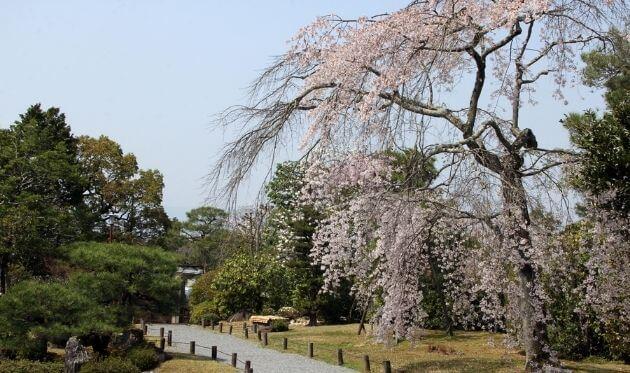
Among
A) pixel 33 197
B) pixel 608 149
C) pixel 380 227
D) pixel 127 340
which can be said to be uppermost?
pixel 33 197

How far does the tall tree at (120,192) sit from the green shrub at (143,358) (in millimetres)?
16223

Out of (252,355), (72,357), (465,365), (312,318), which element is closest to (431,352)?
(465,365)

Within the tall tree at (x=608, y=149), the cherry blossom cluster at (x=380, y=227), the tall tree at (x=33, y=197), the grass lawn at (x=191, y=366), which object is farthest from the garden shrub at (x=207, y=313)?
the tall tree at (x=608, y=149)

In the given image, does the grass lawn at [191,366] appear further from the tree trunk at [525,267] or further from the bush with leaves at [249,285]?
the bush with leaves at [249,285]

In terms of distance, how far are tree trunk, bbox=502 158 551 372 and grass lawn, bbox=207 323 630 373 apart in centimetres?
162

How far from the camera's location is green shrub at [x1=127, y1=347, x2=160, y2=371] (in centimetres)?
1525

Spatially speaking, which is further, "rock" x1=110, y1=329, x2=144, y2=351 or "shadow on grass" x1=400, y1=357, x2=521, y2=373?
"rock" x1=110, y1=329, x2=144, y2=351

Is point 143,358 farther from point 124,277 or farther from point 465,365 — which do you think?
point 465,365

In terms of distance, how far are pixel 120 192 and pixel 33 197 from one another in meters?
14.1

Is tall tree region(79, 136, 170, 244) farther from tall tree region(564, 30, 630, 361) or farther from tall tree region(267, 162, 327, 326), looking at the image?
tall tree region(564, 30, 630, 361)

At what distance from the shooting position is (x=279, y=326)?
24750 millimetres

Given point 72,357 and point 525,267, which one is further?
point 72,357

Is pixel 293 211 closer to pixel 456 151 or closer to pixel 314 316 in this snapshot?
pixel 314 316

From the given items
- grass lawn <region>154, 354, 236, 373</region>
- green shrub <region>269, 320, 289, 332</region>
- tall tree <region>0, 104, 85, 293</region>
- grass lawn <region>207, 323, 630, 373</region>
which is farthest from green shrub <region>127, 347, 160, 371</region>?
green shrub <region>269, 320, 289, 332</region>
